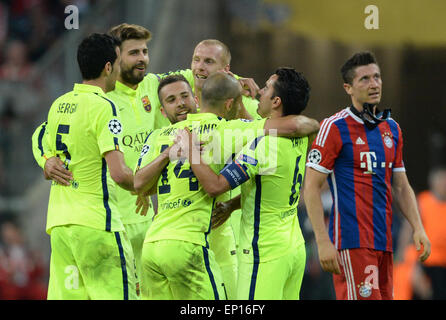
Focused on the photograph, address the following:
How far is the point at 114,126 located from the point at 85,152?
279 millimetres

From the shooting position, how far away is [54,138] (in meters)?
5.54

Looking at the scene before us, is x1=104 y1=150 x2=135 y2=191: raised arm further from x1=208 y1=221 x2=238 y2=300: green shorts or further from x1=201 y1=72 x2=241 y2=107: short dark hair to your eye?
x1=208 y1=221 x2=238 y2=300: green shorts

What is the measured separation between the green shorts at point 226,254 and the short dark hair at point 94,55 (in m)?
1.49

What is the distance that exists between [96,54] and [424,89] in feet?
23.9

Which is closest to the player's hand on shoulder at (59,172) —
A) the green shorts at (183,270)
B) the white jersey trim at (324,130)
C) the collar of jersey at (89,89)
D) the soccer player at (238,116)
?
the collar of jersey at (89,89)

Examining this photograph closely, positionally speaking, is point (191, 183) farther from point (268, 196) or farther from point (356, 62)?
point (356, 62)

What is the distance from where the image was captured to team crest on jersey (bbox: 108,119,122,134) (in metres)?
5.43

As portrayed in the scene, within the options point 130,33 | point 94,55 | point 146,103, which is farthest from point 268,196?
point 130,33

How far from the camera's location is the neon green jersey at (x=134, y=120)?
6570 mm

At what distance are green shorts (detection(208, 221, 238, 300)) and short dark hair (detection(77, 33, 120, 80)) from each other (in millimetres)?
1495

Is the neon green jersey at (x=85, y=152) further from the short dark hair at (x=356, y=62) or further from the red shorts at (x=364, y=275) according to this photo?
the short dark hair at (x=356, y=62)
